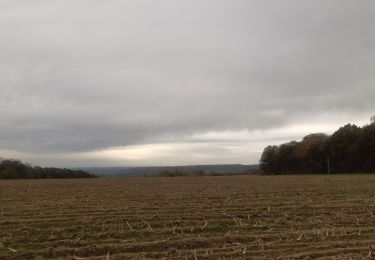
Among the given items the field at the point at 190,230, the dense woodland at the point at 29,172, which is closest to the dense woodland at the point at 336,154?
the dense woodland at the point at 29,172

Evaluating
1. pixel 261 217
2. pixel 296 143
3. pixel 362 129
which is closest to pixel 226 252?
pixel 261 217

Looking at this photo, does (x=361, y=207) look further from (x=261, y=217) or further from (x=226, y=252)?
(x=226, y=252)

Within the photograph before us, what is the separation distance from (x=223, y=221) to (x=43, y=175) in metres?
83.5

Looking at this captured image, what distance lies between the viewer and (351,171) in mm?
95562

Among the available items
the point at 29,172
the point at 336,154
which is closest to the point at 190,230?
the point at 29,172

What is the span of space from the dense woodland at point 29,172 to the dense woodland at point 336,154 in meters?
44.6

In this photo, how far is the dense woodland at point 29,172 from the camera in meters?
90.6

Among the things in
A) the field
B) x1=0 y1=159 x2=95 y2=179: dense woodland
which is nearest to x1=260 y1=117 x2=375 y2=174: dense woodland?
x1=0 y1=159 x2=95 y2=179: dense woodland

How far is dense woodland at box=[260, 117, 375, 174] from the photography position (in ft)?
314

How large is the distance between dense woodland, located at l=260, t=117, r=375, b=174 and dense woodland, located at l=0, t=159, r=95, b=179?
146 ft

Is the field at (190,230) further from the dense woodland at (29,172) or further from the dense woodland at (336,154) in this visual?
the dense woodland at (336,154)

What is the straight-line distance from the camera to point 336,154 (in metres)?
100

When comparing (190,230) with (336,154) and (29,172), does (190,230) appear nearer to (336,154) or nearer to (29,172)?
(29,172)

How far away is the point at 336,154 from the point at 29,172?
190ft
